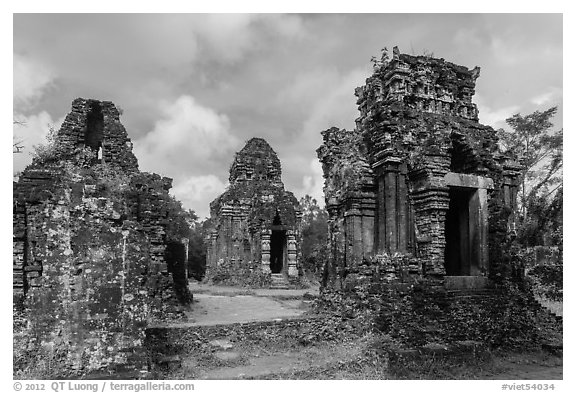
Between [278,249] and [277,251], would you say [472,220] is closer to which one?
[278,249]

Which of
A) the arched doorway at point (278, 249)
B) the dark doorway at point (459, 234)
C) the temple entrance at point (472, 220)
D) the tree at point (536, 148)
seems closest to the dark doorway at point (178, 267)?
the dark doorway at point (459, 234)

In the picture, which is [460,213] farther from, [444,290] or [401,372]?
[401,372]

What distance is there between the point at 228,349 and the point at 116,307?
140 inches

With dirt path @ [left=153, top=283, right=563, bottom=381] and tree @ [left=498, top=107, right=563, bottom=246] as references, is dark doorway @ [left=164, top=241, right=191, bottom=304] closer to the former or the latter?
dirt path @ [left=153, top=283, right=563, bottom=381]

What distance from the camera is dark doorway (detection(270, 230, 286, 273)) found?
2468 cm

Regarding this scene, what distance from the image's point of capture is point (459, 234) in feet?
35.5

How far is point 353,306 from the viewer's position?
9445mm

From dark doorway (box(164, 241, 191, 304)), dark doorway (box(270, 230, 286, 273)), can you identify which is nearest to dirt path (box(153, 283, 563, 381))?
dark doorway (box(164, 241, 191, 304))

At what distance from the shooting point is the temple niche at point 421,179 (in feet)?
31.5

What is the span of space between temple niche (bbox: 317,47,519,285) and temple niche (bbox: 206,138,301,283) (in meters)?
12.0

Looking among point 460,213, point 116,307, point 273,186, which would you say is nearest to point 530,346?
point 460,213

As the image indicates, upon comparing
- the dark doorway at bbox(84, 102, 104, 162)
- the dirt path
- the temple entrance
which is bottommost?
the dirt path

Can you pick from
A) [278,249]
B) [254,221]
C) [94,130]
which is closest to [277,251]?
[278,249]

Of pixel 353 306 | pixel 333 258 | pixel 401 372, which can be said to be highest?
pixel 333 258
